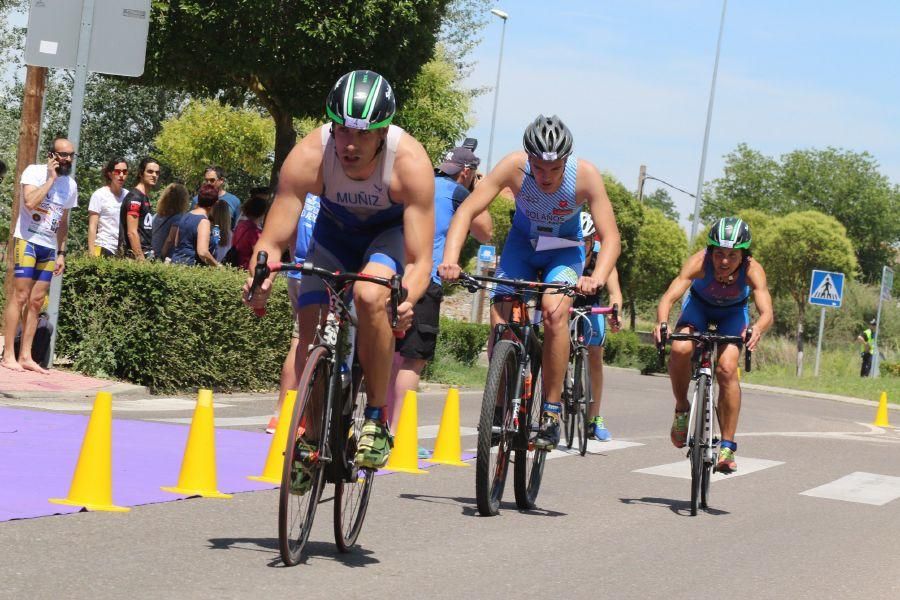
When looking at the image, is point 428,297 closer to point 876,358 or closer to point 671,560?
point 671,560

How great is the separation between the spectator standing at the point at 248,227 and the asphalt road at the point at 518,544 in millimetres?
2797

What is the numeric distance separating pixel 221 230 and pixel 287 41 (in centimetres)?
684

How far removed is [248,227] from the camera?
14109 mm

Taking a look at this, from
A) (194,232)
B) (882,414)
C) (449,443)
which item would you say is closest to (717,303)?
(449,443)

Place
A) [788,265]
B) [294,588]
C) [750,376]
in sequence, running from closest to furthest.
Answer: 1. [294,588]
2. [750,376]
3. [788,265]

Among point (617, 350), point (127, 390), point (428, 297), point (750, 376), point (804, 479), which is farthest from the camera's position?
point (617, 350)

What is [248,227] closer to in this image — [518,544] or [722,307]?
[722,307]

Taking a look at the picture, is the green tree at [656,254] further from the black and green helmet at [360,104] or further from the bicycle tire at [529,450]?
the black and green helmet at [360,104]

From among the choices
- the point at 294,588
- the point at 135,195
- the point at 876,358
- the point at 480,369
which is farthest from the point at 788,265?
the point at 294,588

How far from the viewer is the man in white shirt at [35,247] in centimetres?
1231

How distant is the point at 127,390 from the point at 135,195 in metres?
2.85

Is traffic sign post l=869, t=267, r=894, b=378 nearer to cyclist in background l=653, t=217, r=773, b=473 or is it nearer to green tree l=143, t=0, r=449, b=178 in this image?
green tree l=143, t=0, r=449, b=178

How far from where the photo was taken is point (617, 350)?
36.1 metres

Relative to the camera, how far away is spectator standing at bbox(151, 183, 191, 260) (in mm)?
14805
